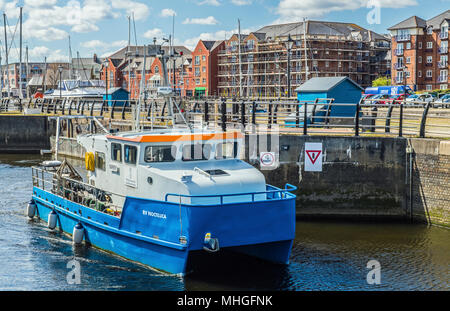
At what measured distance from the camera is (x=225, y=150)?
1530cm

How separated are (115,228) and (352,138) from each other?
360 inches

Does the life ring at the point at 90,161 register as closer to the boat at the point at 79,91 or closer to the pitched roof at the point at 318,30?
the boat at the point at 79,91

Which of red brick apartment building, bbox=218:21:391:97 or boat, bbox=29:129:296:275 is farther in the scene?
red brick apartment building, bbox=218:21:391:97

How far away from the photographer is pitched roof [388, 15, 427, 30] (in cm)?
8644

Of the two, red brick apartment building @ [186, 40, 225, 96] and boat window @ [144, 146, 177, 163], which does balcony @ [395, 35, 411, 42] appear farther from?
boat window @ [144, 146, 177, 163]

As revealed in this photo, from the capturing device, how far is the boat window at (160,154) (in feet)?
48.3

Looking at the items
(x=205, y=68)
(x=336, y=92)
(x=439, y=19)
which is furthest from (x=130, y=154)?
(x=205, y=68)

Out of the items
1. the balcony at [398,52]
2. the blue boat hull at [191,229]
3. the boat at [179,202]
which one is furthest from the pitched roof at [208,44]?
the blue boat hull at [191,229]

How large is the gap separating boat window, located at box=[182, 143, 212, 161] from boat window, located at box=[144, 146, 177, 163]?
0.30 metres

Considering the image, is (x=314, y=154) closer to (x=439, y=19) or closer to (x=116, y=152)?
(x=116, y=152)

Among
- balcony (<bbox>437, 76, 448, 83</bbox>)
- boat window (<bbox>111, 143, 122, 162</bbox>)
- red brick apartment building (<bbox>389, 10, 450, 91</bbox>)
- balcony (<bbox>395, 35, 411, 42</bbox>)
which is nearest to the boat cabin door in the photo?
boat window (<bbox>111, 143, 122, 162</bbox>)

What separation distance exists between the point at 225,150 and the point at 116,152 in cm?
297

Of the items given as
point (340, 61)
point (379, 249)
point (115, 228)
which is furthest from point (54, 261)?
point (340, 61)
